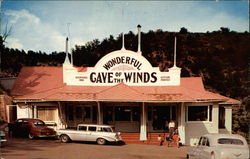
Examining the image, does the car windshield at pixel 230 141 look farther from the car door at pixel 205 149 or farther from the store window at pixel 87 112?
the store window at pixel 87 112

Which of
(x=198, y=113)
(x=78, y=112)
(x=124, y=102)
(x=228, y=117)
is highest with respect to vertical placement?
(x=124, y=102)

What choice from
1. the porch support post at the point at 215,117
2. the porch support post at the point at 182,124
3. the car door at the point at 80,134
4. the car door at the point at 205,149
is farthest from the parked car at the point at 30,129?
the porch support post at the point at 215,117

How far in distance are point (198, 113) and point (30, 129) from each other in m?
12.5

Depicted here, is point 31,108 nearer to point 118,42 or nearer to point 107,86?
point 107,86

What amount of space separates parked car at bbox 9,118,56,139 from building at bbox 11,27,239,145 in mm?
1806

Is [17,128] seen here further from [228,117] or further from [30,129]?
[228,117]

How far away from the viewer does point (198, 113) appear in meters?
→ 23.1

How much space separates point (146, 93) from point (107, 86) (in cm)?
356

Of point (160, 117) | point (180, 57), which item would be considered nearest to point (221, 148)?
point (160, 117)

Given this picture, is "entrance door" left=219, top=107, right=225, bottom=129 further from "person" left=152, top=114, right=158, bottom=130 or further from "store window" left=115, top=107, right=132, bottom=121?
"store window" left=115, top=107, right=132, bottom=121

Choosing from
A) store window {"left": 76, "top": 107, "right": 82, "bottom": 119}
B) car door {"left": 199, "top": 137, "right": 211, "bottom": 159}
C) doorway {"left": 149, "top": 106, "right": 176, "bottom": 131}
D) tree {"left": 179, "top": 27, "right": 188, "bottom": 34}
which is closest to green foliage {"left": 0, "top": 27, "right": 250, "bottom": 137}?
tree {"left": 179, "top": 27, "right": 188, "bottom": 34}

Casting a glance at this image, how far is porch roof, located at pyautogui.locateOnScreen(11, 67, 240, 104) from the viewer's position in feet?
67.7

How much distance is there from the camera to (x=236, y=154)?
10789 millimetres

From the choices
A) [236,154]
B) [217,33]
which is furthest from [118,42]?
[236,154]
